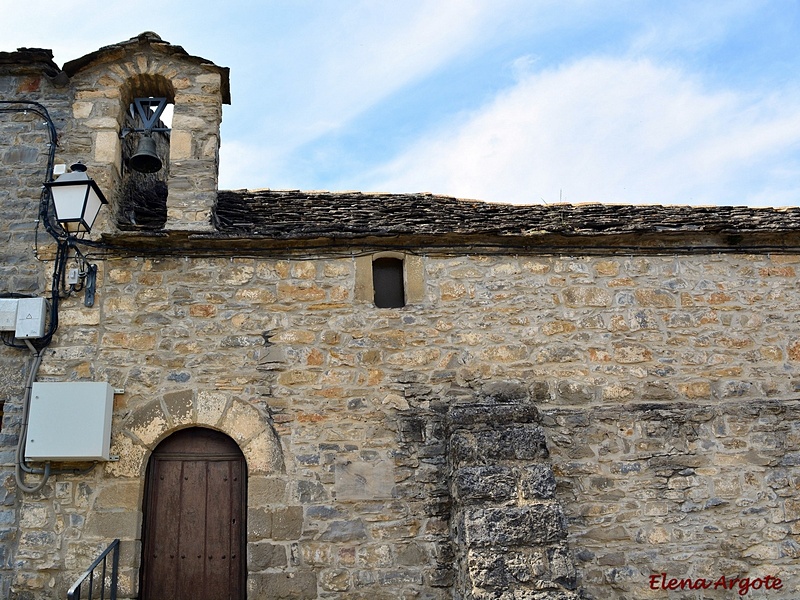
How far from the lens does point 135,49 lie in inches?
255

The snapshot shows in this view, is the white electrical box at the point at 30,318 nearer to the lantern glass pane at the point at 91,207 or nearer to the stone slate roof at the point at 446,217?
the lantern glass pane at the point at 91,207

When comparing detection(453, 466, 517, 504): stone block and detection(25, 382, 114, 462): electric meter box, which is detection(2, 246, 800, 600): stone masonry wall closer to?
detection(453, 466, 517, 504): stone block

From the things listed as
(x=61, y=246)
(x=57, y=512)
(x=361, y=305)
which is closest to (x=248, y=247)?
(x=361, y=305)

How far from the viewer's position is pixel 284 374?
5832 mm

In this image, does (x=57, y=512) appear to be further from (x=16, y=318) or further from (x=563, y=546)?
(x=563, y=546)

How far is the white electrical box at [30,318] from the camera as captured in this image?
573cm

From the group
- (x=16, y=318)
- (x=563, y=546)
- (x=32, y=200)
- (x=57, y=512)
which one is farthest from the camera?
(x=32, y=200)

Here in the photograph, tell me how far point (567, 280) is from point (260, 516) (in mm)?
3228

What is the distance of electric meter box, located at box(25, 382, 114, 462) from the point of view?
533cm

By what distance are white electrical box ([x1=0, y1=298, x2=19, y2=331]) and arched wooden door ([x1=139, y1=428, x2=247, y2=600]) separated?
1547 mm

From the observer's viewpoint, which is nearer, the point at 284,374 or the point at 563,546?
the point at 563,546

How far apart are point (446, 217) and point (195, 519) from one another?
3.37 metres

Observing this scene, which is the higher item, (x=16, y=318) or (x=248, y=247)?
(x=248, y=247)

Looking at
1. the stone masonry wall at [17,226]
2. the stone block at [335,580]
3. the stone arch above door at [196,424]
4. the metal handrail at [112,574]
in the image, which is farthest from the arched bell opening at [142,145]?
the stone block at [335,580]
